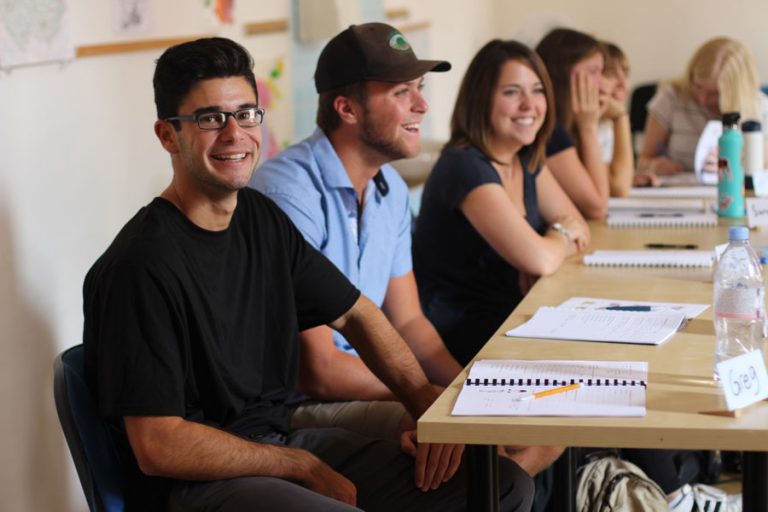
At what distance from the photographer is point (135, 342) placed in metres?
1.51

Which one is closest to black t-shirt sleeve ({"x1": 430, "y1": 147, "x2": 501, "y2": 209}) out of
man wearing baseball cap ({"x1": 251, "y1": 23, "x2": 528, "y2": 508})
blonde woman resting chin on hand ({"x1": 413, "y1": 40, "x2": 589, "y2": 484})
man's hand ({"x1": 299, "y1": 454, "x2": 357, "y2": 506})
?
blonde woman resting chin on hand ({"x1": 413, "y1": 40, "x2": 589, "y2": 484})

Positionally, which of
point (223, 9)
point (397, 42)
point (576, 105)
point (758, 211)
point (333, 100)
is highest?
point (223, 9)

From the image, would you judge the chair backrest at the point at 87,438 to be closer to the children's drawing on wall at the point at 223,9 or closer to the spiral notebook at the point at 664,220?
the children's drawing on wall at the point at 223,9

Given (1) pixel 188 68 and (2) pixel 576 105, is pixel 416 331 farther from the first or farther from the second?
(2) pixel 576 105

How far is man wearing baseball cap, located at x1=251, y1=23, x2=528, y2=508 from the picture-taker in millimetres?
2059

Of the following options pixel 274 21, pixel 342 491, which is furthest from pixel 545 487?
pixel 274 21

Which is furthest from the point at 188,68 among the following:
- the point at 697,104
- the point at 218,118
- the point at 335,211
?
the point at 697,104

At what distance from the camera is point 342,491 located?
1.70m

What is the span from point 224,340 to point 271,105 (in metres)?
1.86

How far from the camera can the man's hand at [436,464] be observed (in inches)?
69.7

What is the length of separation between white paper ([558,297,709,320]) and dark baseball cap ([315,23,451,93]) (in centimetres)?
58

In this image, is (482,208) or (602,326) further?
(482,208)

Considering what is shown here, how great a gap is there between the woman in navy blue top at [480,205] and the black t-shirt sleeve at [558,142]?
46 cm

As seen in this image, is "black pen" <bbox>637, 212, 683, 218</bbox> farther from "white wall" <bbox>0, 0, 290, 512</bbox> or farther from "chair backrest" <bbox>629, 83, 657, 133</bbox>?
"chair backrest" <bbox>629, 83, 657, 133</bbox>
